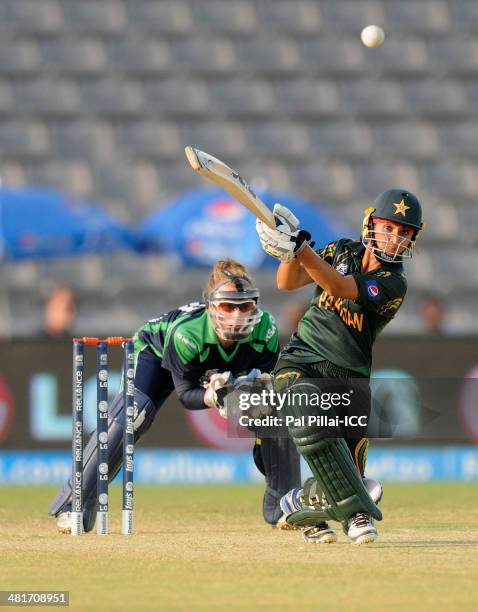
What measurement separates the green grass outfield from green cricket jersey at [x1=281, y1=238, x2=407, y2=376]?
844 mm

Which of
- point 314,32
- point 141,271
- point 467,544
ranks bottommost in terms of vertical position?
point 467,544

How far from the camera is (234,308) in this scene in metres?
6.61

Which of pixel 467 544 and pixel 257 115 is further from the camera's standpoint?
pixel 257 115

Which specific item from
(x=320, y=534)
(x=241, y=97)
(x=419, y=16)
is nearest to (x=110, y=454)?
(x=320, y=534)

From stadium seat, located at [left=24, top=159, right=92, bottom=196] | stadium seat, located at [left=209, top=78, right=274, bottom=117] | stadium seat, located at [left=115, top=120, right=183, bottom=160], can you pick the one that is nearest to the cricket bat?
stadium seat, located at [left=24, top=159, right=92, bottom=196]

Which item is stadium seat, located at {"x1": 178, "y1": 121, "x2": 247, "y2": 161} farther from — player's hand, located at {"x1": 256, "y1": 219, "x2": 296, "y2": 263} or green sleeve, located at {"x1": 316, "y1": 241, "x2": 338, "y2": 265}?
player's hand, located at {"x1": 256, "y1": 219, "x2": 296, "y2": 263}

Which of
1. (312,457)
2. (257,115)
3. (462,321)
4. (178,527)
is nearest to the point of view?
(312,457)

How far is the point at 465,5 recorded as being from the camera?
16938 millimetres

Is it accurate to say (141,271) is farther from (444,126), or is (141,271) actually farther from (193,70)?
(444,126)

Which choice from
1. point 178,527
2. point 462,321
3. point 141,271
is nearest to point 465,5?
point 462,321

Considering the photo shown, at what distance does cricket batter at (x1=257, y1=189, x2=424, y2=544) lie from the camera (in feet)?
19.2

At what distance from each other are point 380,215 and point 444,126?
10.7m

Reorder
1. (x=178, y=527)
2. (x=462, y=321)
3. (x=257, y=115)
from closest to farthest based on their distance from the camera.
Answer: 1. (x=178, y=527)
2. (x=462, y=321)
3. (x=257, y=115)

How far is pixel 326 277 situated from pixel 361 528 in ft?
3.70
